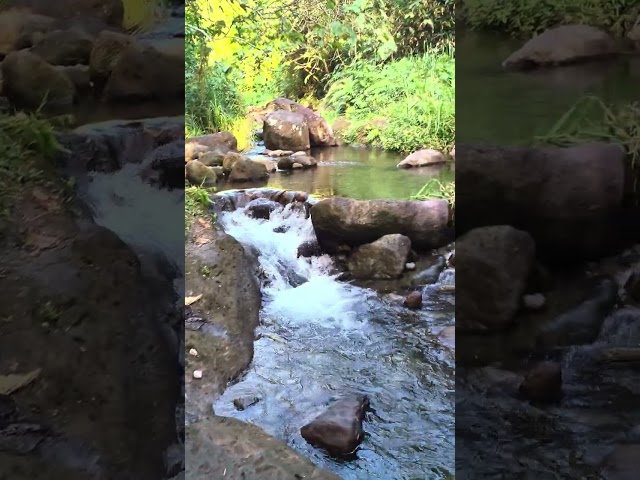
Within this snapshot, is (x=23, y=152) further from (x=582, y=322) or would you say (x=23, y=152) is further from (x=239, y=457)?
(x=582, y=322)

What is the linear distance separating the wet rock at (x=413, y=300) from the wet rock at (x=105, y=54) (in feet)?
3.12

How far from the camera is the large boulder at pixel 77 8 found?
4.84 ft

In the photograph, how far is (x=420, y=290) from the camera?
161 cm

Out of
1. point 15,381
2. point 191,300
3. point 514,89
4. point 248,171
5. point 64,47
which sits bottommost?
point 15,381

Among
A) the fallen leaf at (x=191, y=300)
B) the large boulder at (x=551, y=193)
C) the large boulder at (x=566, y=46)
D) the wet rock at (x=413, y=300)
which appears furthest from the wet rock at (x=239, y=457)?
the large boulder at (x=566, y=46)

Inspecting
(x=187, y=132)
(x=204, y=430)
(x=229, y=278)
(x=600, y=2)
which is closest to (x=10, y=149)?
(x=187, y=132)

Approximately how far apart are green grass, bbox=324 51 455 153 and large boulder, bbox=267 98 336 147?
4 centimetres

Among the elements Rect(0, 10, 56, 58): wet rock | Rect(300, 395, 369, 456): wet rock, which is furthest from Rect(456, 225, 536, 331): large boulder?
Rect(0, 10, 56, 58): wet rock

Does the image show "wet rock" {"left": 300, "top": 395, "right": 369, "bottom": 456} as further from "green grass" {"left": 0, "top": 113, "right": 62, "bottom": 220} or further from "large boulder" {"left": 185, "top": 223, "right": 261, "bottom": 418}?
"green grass" {"left": 0, "top": 113, "right": 62, "bottom": 220}

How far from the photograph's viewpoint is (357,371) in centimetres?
158

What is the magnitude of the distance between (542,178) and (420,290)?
17.0 inches

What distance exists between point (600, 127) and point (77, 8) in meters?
1.27

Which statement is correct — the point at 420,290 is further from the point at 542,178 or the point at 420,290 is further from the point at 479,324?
the point at 542,178

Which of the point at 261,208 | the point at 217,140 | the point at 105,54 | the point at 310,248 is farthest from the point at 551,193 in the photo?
the point at 105,54
